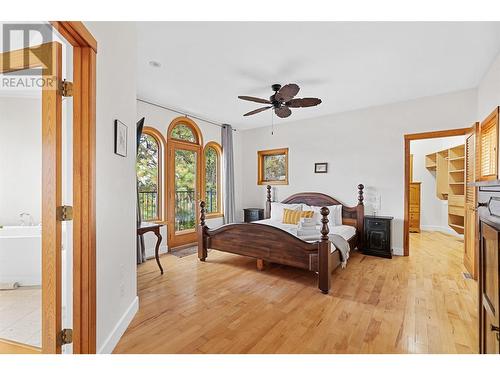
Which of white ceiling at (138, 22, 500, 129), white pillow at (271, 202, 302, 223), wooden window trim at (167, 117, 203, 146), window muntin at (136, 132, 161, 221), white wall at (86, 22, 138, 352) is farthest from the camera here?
white pillow at (271, 202, 302, 223)

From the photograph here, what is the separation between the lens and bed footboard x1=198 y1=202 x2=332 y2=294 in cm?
270

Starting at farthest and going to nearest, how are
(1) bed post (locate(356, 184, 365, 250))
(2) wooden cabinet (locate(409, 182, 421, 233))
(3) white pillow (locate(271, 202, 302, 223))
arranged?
(2) wooden cabinet (locate(409, 182, 421, 233)) < (3) white pillow (locate(271, 202, 302, 223)) < (1) bed post (locate(356, 184, 365, 250))

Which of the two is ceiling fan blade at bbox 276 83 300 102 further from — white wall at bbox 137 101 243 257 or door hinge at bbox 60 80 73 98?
white wall at bbox 137 101 243 257

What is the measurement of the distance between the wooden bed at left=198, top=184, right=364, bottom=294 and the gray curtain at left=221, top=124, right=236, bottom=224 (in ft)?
5.44

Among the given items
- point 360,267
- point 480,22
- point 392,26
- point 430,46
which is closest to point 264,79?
point 392,26

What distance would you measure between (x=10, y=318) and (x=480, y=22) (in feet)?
15.7

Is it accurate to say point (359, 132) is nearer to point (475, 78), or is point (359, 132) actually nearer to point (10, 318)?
point (475, 78)

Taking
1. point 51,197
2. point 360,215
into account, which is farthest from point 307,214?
point 51,197

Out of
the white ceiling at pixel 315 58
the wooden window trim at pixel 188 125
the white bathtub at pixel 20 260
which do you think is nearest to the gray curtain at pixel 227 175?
the wooden window trim at pixel 188 125

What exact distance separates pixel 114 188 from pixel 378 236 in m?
3.97

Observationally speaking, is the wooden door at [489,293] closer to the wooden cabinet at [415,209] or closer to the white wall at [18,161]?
the white wall at [18,161]

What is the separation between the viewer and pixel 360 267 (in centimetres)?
351

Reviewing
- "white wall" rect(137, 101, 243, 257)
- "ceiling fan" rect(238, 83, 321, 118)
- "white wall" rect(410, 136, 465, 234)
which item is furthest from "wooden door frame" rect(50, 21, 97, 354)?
"white wall" rect(410, 136, 465, 234)

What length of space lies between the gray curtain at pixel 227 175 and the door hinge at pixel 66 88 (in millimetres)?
4101
